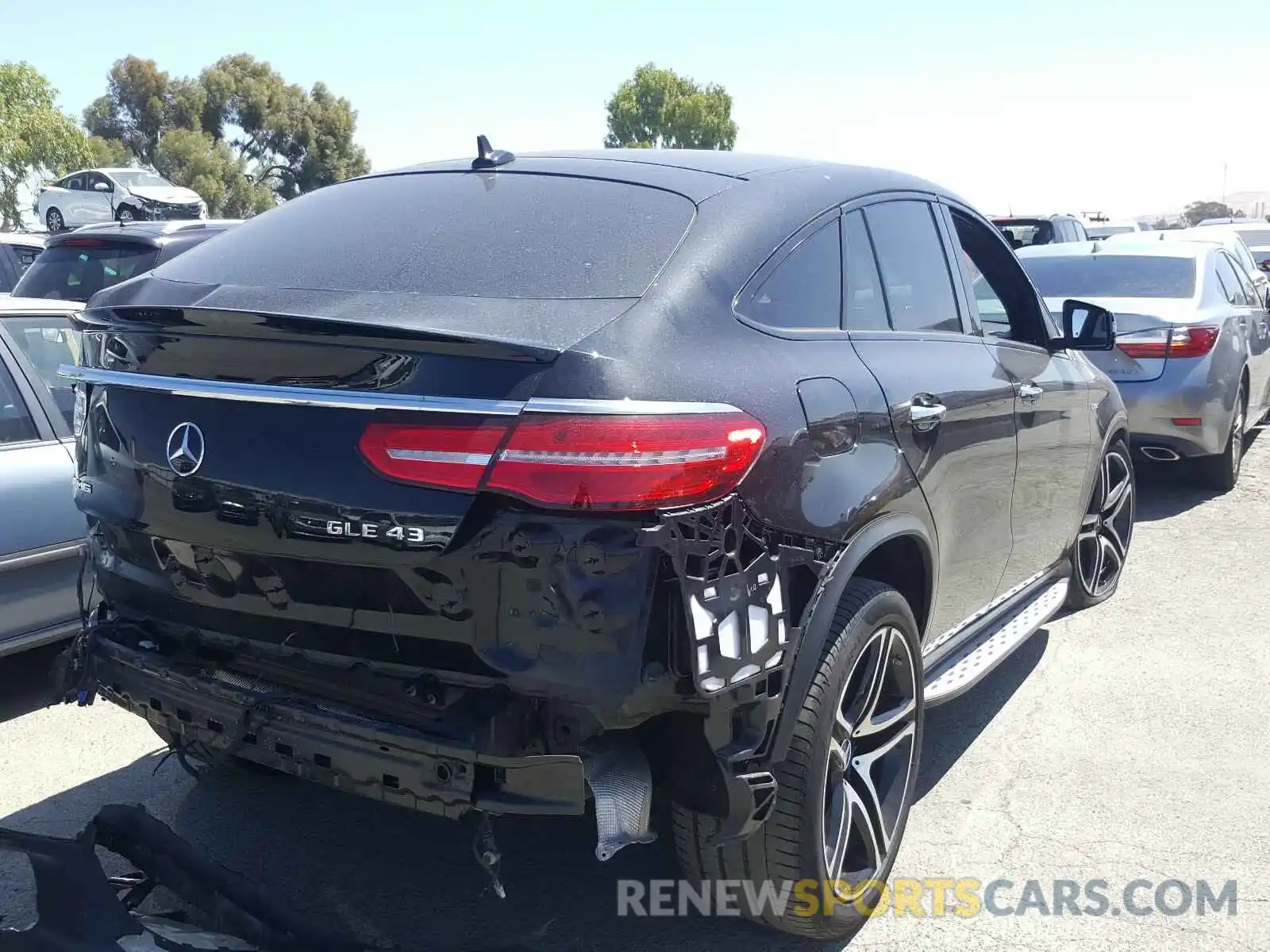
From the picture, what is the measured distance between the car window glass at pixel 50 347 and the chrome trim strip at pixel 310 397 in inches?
83.3

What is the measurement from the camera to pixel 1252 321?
8688 mm

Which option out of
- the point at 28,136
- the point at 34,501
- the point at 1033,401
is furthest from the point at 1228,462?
the point at 28,136

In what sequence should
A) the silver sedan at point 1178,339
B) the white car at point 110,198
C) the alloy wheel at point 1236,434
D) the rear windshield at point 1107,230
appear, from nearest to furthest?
the silver sedan at point 1178,339, the alloy wheel at point 1236,434, the rear windshield at point 1107,230, the white car at point 110,198

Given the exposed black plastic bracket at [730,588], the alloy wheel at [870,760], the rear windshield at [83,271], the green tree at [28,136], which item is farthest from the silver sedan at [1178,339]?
the green tree at [28,136]

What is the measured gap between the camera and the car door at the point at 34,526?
13.6ft

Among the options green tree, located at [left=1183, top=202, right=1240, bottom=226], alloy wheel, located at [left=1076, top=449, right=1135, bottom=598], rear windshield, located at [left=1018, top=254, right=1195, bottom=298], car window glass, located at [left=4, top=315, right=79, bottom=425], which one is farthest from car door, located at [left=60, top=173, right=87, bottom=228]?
green tree, located at [left=1183, top=202, right=1240, bottom=226]

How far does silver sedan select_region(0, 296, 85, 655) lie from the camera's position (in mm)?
4160

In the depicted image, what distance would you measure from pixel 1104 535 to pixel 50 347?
4493 millimetres

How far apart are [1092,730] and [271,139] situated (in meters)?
55.1

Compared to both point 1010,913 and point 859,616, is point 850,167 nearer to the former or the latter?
point 859,616

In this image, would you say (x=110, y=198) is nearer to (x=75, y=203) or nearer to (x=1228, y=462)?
(x=75, y=203)

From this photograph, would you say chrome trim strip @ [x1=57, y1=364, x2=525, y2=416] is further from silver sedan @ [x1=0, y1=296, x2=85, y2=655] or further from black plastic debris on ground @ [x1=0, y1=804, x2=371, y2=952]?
silver sedan @ [x1=0, y1=296, x2=85, y2=655]

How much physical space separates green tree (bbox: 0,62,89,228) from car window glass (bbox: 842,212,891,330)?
33.3m

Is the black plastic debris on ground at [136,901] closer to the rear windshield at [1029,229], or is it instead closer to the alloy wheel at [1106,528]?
the alloy wheel at [1106,528]
